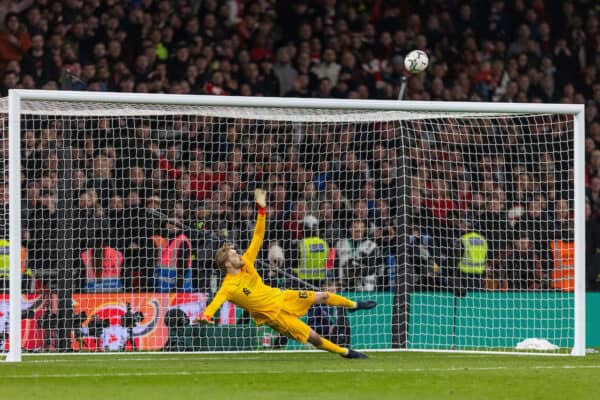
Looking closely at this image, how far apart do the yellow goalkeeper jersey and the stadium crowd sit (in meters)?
1.95

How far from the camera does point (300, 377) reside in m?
10.1

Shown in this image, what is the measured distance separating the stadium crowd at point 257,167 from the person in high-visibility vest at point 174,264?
39 millimetres

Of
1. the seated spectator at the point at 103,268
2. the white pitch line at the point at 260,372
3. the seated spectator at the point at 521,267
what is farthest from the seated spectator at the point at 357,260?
the white pitch line at the point at 260,372

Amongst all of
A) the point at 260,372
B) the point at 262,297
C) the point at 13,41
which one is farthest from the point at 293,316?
the point at 13,41

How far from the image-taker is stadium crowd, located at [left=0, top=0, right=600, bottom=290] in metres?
14.0

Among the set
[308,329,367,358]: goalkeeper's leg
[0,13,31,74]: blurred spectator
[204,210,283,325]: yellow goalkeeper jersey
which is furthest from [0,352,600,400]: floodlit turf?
[0,13,31,74]: blurred spectator

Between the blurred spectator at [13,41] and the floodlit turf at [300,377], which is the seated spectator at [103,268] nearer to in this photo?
the floodlit turf at [300,377]

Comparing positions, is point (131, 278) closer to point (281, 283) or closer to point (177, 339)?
point (177, 339)

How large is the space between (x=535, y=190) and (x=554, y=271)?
1337 mm

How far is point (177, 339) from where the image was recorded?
1402 cm

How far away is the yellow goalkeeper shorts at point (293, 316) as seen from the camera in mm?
12203

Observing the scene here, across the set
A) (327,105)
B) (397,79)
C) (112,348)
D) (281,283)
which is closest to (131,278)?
(112,348)

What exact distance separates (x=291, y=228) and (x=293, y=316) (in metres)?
2.54

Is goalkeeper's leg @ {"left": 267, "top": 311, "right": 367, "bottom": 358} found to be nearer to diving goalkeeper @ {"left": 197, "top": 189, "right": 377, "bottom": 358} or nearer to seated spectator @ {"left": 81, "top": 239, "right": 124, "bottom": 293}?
diving goalkeeper @ {"left": 197, "top": 189, "right": 377, "bottom": 358}
